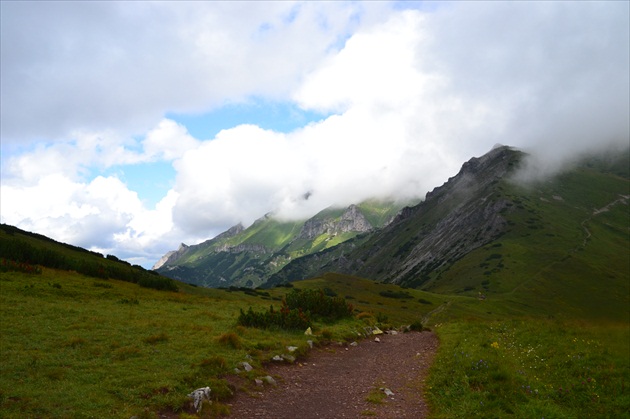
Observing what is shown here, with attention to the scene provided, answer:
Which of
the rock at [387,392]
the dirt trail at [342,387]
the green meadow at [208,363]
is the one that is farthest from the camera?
the rock at [387,392]

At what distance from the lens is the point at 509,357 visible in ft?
58.3

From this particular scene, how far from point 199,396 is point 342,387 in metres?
6.32

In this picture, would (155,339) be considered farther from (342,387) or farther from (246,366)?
(342,387)

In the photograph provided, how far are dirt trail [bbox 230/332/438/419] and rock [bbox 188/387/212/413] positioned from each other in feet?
3.26

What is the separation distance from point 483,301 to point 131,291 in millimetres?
106589

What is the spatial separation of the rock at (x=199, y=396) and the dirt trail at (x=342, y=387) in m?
0.99

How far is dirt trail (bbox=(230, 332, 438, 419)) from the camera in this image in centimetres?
1299

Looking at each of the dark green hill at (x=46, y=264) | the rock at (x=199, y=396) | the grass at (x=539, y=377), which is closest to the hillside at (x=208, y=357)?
the grass at (x=539, y=377)

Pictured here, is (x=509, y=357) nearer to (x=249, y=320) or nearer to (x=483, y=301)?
(x=249, y=320)

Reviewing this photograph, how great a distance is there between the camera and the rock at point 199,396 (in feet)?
41.0

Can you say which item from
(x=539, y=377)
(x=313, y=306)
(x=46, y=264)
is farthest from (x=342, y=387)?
(x=46, y=264)

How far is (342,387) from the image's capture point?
16094 millimetres

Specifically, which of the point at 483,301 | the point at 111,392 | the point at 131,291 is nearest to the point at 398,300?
the point at 483,301

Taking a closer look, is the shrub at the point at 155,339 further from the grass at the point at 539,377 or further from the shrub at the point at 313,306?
the grass at the point at 539,377
